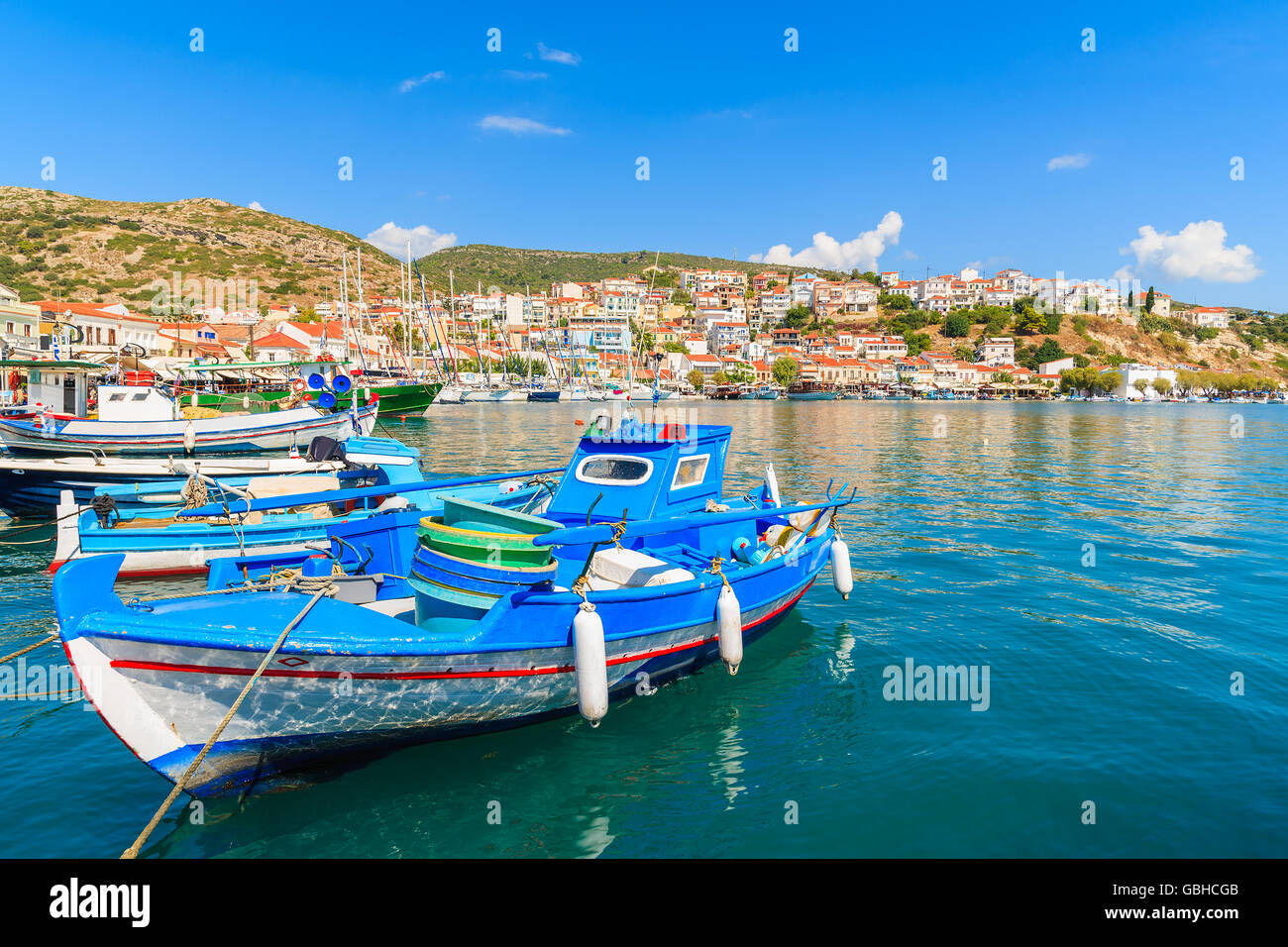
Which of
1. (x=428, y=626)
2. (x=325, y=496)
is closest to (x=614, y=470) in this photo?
(x=428, y=626)

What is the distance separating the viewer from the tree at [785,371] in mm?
141500

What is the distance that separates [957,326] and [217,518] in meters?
199

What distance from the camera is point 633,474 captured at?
10477 mm

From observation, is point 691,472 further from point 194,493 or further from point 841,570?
point 194,493

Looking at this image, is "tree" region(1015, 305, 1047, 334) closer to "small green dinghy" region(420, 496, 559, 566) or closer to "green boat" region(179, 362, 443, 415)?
"green boat" region(179, 362, 443, 415)

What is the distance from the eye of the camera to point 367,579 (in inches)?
370

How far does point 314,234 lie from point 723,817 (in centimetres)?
18190

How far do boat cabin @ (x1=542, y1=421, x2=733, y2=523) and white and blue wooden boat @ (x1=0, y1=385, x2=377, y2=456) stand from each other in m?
15.5

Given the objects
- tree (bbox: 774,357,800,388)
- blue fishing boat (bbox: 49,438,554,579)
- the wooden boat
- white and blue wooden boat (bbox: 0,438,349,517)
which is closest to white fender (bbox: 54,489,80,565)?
blue fishing boat (bbox: 49,438,554,579)

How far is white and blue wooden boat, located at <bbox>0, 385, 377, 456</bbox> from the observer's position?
64.0ft

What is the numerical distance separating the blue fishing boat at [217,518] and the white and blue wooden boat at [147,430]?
669 cm

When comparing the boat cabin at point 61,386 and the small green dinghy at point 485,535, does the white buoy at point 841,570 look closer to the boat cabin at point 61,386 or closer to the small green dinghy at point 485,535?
the small green dinghy at point 485,535

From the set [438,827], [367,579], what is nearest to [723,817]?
[438,827]

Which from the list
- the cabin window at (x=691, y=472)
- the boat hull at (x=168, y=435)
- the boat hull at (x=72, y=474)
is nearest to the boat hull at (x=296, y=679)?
the cabin window at (x=691, y=472)
